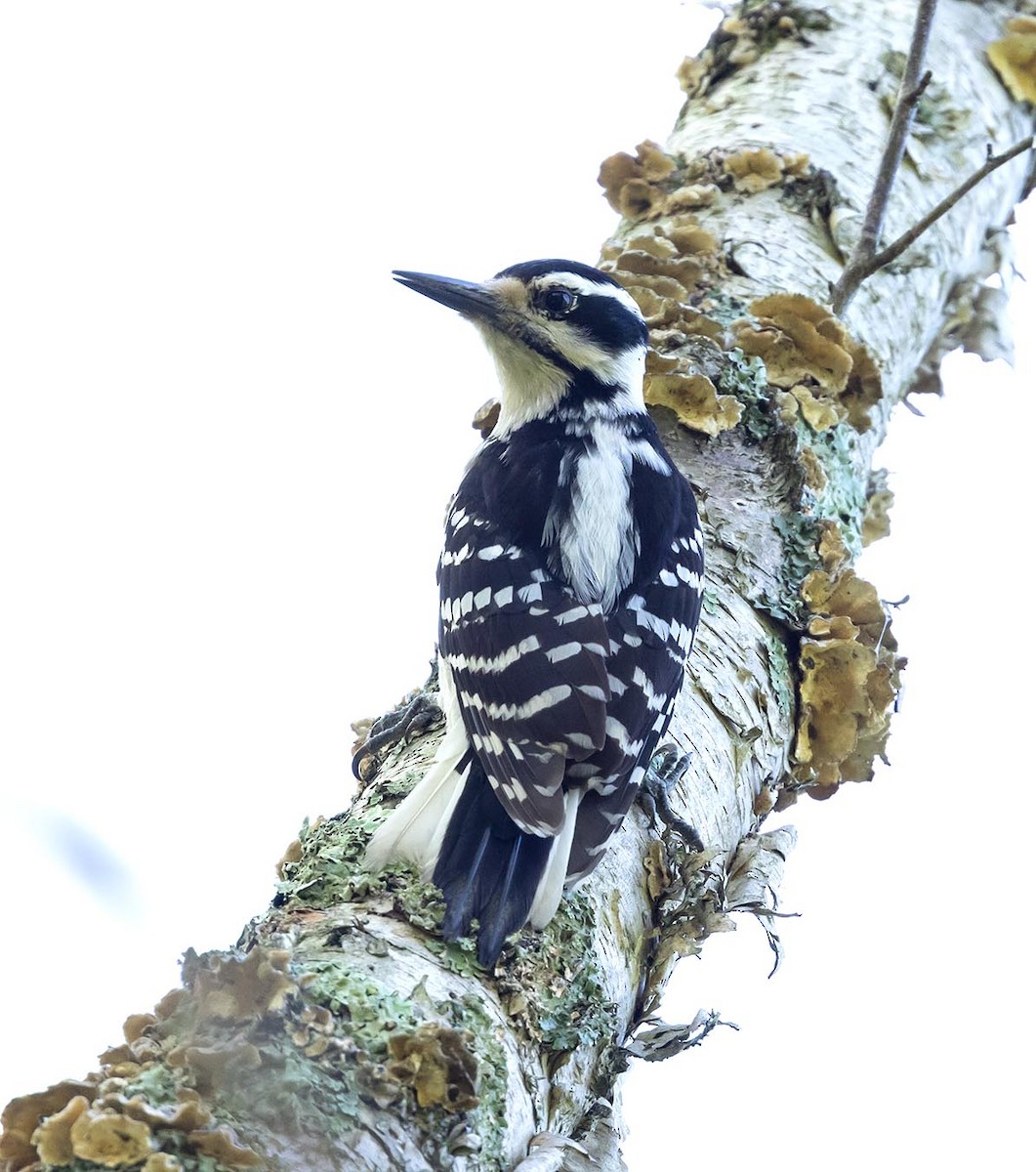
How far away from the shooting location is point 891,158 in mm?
3318

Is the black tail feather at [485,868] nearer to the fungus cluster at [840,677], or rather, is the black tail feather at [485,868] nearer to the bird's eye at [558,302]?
the fungus cluster at [840,677]

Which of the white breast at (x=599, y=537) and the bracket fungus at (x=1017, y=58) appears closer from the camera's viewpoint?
the white breast at (x=599, y=537)

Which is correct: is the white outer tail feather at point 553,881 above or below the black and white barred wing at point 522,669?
below

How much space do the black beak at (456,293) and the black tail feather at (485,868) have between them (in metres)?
1.41

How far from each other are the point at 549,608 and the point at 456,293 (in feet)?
3.54

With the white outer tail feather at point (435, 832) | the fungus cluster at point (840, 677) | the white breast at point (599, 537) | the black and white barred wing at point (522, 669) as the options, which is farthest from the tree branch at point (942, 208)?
the white outer tail feather at point (435, 832)

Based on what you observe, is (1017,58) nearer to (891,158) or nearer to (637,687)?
(891,158)

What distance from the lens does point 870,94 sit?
4.09m

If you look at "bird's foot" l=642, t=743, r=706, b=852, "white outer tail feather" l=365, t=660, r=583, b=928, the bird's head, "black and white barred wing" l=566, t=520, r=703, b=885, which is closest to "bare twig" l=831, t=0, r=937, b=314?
the bird's head

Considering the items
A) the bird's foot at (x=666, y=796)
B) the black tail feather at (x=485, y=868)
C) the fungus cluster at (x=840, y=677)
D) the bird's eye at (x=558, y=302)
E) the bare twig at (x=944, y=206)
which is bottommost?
the black tail feather at (x=485, y=868)

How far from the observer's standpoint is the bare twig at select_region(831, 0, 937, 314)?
10.8ft

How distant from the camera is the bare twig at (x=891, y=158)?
328 cm

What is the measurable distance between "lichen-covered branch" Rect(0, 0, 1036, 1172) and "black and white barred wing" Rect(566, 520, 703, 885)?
0.09m

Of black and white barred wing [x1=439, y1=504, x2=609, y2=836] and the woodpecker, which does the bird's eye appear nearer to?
the woodpecker
